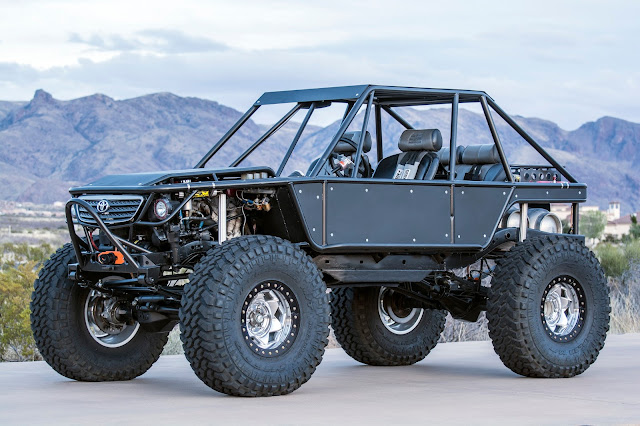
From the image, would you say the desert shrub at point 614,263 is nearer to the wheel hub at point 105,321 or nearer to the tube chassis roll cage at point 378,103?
the tube chassis roll cage at point 378,103

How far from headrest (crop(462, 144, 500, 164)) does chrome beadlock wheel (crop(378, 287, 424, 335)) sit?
56.2 inches

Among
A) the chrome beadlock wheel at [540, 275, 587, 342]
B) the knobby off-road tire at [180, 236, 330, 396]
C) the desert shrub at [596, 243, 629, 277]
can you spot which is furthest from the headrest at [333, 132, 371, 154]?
the desert shrub at [596, 243, 629, 277]

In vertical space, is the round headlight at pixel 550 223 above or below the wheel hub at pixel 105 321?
above

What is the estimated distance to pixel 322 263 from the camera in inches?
374

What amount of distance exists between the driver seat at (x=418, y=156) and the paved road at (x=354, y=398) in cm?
174

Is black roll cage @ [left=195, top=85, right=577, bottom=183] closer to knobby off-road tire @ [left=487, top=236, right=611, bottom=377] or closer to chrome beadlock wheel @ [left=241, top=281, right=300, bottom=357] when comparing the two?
knobby off-road tire @ [left=487, top=236, right=611, bottom=377]

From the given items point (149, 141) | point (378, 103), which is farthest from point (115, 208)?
point (149, 141)

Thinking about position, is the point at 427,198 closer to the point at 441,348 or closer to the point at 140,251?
the point at 140,251

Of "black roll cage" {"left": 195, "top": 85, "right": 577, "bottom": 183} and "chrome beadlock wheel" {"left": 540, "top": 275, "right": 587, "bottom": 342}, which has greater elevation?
"black roll cage" {"left": 195, "top": 85, "right": 577, "bottom": 183}

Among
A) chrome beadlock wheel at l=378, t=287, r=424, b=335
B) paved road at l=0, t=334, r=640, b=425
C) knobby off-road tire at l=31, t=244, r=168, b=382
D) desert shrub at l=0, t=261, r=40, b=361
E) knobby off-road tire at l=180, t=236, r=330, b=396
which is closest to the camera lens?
paved road at l=0, t=334, r=640, b=425

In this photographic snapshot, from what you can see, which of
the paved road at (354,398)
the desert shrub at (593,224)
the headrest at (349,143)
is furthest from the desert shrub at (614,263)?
the desert shrub at (593,224)

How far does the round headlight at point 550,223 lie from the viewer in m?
10.7

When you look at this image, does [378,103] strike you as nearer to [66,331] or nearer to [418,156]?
[418,156]

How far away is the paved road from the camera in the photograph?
7.53 metres
